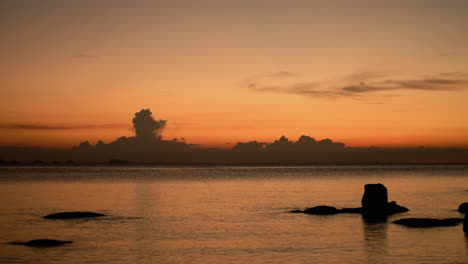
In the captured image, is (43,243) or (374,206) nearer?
(43,243)

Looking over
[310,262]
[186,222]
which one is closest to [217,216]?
[186,222]

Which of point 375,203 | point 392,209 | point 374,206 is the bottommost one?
point 392,209

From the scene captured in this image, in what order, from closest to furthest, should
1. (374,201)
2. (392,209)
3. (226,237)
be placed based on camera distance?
(226,237) → (374,201) → (392,209)

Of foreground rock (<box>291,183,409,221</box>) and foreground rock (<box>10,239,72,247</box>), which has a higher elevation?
foreground rock (<box>291,183,409,221</box>)

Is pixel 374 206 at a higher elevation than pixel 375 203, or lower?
lower

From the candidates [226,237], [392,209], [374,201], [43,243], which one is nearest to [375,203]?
[374,201]

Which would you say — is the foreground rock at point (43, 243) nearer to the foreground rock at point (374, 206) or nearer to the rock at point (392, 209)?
the foreground rock at point (374, 206)

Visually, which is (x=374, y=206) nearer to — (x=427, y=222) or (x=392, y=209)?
(x=392, y=209)

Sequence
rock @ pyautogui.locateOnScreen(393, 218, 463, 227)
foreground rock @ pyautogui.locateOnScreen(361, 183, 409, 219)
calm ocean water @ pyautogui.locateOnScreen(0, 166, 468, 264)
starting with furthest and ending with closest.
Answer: foreground rock @ pyautogui.locateOnScreen(361, 183, 409, 219) → rock @ pyautogui.locateOnScreen(393, 218, 463, 227) → calm ocean water @ pyautogui.locateOnScreen(0, 166, 468, 264)

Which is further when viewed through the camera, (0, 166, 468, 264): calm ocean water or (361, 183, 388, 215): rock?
(361, 183, 388, 215): rock

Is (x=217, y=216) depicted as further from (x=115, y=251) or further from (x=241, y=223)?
(x=115, y=251)

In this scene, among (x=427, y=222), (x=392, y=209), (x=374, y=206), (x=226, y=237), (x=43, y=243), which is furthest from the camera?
(x=392, y=209)

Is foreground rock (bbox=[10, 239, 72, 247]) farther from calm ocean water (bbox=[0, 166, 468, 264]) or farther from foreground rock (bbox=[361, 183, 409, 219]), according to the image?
foreground rock (bbox=[361, 183, 409, 219])

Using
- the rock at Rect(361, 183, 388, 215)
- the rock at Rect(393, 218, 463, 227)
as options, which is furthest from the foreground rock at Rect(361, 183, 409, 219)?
the rock at Rect(393, 218, 463, 227)
